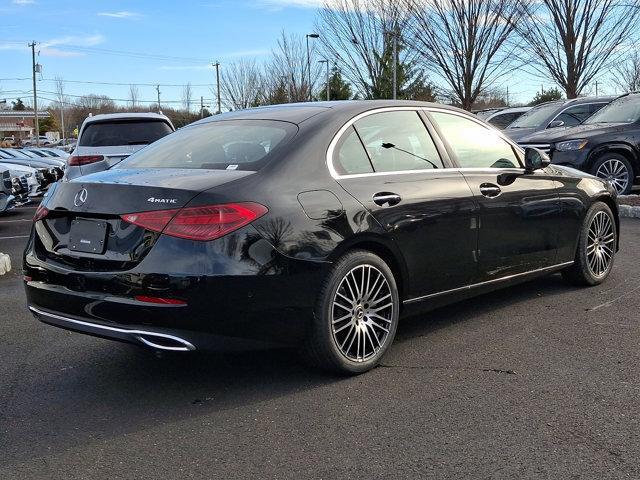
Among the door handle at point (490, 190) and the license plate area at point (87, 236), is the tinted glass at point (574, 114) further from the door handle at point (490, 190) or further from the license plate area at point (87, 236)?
the license plate area at point (87, 236)

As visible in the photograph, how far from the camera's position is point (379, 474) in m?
2.82

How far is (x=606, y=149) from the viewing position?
10.8 m

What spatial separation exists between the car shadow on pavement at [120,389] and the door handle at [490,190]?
3.32 feet

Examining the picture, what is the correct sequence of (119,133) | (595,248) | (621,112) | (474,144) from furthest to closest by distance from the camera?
(621,112) → (119,133) → (595,248) → (474,144)

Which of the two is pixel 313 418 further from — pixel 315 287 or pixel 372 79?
pixel 372 79

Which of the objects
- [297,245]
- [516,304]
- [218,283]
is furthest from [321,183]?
[516,304]

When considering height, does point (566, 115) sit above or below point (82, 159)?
above

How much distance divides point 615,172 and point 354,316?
28.3 ft

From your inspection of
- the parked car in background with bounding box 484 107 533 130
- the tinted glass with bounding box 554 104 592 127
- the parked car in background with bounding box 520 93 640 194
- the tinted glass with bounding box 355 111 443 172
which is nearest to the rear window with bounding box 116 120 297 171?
the tinted glass with bounding box 355 111 443 172

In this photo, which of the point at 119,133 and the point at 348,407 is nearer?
the point at 348,407

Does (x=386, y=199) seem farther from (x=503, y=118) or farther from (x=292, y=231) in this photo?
(x=503, y=118)

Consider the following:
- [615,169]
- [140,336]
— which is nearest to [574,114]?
[615,169]

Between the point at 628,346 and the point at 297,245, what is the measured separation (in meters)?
2.30

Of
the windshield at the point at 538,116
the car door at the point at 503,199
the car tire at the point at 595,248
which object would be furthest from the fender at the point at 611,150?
the car door at the point at 503,199
